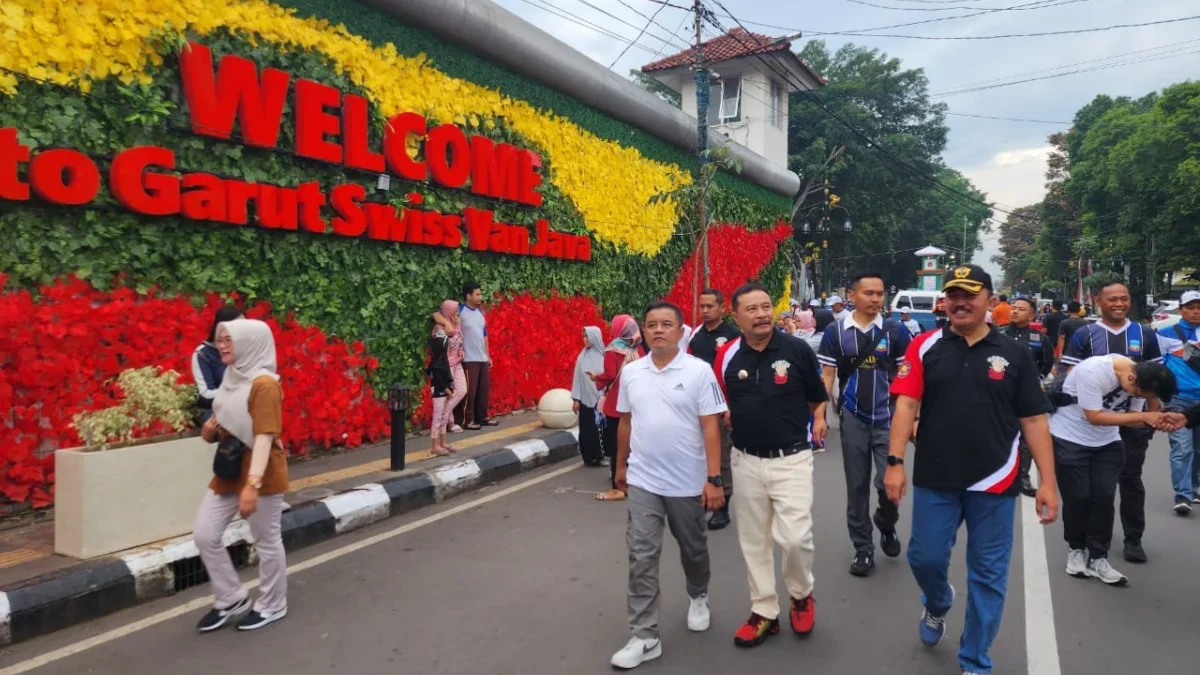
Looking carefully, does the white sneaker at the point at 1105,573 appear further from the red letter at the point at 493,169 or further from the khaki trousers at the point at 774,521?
the red letter at the point at 493,169

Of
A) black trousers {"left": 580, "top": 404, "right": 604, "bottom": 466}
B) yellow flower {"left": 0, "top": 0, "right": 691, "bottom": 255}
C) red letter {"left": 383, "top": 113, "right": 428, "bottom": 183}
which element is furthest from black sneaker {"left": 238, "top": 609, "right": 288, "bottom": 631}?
red letter {"left": 383, "top": 113, "right": 428, "bottom": 183}

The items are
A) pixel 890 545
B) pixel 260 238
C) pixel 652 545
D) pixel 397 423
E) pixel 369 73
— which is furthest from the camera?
pixel 369 73

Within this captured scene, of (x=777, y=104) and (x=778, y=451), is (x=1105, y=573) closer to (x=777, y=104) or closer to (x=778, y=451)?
(x=778, y=451)

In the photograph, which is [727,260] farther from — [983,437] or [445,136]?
[983,437]

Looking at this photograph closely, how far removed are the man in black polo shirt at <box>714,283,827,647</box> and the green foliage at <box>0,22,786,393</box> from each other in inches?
201

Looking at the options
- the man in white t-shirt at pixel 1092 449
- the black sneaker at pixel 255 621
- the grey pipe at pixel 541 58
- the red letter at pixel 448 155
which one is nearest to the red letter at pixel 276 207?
the red letter at pixel 448 155

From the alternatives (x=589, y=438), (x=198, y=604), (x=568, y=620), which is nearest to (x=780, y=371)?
(x=568, y=620)

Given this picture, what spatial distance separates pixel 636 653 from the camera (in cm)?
362

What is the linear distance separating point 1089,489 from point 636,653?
10.4 ft

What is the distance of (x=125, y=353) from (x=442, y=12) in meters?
5.61

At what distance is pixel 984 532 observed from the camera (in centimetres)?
344

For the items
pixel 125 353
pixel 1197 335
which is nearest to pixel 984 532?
pixel 1197 335

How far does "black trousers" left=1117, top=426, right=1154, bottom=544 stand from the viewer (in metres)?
5.16

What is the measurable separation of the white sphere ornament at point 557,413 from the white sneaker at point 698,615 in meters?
6.03
